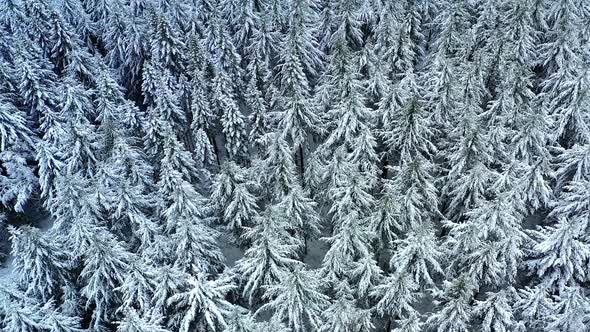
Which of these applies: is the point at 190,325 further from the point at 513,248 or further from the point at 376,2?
the point at 376,2

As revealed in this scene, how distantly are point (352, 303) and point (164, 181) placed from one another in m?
Result: 13.9

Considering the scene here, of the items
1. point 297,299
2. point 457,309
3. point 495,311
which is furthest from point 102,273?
point 495,311

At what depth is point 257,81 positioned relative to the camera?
38375 mm

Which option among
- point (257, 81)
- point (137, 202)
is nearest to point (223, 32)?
point (257, 81)

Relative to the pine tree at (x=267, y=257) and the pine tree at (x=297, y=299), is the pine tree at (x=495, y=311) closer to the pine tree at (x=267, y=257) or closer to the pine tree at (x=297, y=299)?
the pine tree at (x=297, y=299)

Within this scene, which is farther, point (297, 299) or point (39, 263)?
point (39, 263)

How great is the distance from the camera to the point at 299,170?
38.2 metres

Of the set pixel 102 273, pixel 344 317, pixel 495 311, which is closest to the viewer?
pixel 344 317

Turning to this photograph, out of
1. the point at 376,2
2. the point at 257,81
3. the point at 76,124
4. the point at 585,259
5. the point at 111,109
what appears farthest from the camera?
the point at 376,2

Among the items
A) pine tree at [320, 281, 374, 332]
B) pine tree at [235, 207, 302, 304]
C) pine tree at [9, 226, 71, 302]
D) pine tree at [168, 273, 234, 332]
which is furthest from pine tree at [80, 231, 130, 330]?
pine tree at [320, 281, 374, 332]

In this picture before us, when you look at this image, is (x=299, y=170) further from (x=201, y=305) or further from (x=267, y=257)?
(x=201, y=305)

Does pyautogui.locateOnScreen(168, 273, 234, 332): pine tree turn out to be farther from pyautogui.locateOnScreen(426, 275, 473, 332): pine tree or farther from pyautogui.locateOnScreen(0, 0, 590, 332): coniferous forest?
pyautogui.locateOnScreen(426, 275, 473, 332): pine tree

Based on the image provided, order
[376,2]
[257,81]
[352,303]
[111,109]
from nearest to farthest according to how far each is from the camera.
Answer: [352,303] → [111,109] → [257,81] → [376,2]

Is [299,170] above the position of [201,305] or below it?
above
